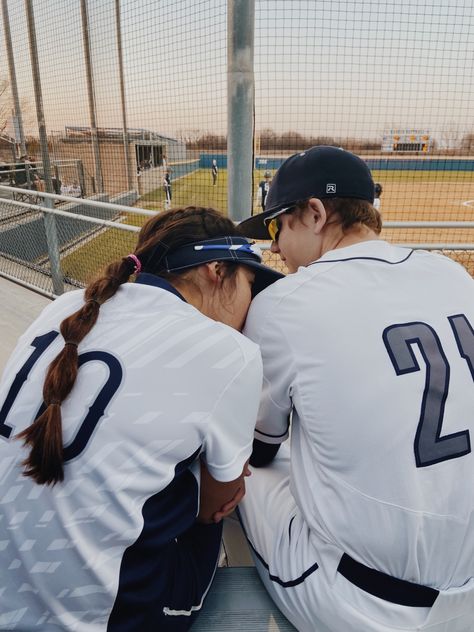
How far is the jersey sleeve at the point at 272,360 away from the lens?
1128 millimetres

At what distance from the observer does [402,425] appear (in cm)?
99

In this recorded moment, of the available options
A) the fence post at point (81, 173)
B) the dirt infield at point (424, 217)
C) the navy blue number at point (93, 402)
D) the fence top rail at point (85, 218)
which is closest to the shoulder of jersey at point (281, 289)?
the navy blue number at point (93, 402)

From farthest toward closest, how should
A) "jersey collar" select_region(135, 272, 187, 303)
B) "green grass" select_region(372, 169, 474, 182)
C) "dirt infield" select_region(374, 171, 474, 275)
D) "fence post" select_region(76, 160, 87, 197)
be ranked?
"green grass" select_region(372, 169, 474, 182) → "fence post" select_region(76, 160, 87, 197) → "dirt infield" select_region(374, 171, 474, 275) → "jersey collar" select_region(135, 272, 187, 303)

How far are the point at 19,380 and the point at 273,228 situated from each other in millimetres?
976

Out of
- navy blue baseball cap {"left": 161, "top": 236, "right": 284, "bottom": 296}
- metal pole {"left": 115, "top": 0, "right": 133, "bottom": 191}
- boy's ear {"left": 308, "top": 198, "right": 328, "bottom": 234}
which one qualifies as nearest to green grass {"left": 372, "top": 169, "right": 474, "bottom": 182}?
metal pole {"left": 115, "top": 0, "right": 133, "bottom": 191}

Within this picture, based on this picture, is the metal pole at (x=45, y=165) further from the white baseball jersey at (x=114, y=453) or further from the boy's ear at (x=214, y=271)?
the white baseball jersey at (x=114, y=453)

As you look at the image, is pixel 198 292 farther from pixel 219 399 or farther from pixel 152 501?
pixel 152 501

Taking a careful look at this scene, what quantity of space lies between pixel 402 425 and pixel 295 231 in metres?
0.76

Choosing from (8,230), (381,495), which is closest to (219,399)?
(381,495)

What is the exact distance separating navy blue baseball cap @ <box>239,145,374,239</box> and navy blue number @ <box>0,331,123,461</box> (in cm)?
84

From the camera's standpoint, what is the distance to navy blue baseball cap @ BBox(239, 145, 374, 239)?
1434mm

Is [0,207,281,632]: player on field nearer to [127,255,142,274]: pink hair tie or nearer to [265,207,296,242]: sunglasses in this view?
[127,255,142,274]: pink hair tie

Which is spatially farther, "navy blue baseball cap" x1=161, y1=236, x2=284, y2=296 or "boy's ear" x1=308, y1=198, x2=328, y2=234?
"boy's ear" x1=308, y1=198, x2=328, y2=234

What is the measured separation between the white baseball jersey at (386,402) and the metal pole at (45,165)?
418 cm
